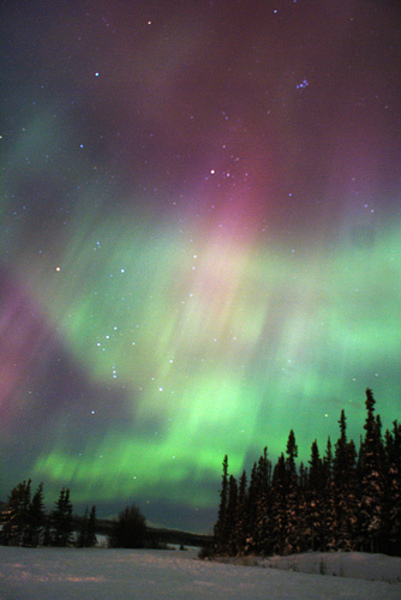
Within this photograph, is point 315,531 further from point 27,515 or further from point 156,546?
point 156,546

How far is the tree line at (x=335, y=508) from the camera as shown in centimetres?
4122

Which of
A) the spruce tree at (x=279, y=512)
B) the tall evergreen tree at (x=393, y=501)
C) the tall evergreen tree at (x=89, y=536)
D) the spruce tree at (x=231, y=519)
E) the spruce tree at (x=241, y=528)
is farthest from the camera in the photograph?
the tall evergreen tree at (x=89, y=536)

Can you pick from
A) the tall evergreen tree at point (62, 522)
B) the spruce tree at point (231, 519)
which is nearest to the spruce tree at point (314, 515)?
the spruce tree at point (231, 519)

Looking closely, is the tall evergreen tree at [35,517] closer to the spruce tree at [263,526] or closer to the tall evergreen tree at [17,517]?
the tall evergreen tree at [17,517]

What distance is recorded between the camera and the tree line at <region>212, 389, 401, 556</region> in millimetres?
41219

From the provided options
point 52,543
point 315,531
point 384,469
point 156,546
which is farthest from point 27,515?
point 384,469

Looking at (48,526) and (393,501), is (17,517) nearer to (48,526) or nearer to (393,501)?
(48,526)

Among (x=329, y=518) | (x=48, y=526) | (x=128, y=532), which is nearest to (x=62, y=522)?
(x=48, y=526)

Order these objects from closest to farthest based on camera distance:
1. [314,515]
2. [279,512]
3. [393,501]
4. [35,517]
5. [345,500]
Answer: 1. [393,501]
2. [345,500]
3. [314,515]
4. [279,512]
5. [35,517]

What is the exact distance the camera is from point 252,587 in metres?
13.9

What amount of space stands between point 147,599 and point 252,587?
5754 mm

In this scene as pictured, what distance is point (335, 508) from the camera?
50.6 m

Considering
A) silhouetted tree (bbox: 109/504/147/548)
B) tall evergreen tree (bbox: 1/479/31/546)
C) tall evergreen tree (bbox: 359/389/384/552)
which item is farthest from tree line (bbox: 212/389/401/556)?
tall evergreen tree (bbox: 1/479/31/546)

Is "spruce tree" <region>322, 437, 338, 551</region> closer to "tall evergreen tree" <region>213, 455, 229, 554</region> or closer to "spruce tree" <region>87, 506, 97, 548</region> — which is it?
"tall evergreen tree" <region>213, 455, 229, 554</region>
